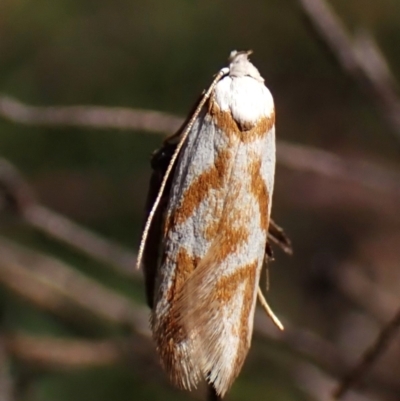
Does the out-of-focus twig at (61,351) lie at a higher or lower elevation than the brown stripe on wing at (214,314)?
lower

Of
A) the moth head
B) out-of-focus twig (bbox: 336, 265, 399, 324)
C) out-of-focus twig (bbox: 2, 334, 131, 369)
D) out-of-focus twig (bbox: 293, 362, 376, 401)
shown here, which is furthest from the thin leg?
out-of-focus twig (bbox: 336, 265, 399, 324)

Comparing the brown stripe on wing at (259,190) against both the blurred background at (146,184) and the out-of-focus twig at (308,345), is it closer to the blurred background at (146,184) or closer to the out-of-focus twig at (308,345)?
the blurred background at (146,184)

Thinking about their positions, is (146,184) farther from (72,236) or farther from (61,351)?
(61,351)

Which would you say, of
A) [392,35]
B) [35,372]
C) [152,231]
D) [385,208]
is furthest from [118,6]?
[152,231]

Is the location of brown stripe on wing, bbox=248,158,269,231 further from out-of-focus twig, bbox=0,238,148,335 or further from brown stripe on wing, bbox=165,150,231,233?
out-of-focus twig, bbox=0,238,148,335

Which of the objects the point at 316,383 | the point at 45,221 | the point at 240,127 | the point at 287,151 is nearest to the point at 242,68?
the point at 240,127

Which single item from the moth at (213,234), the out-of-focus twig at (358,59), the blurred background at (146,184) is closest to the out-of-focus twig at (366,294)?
the blurred background at (146,184)

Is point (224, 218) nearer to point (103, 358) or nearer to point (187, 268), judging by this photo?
point (187, 268)
